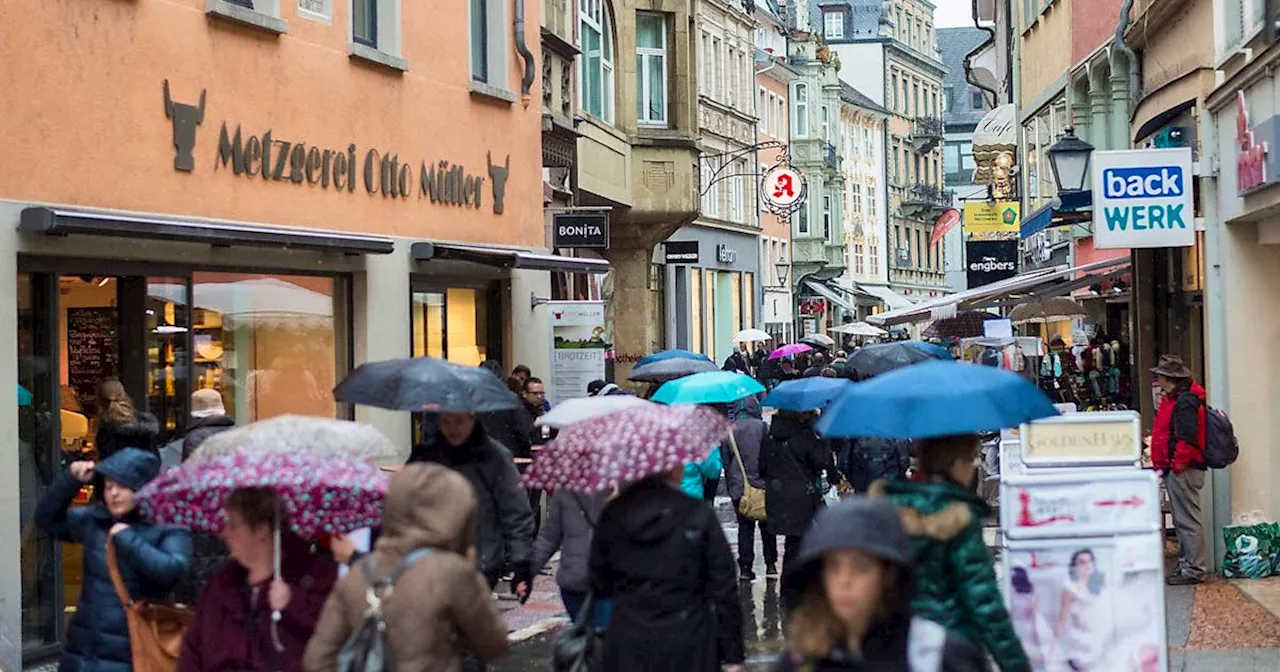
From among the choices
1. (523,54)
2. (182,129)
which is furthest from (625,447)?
(523,54)

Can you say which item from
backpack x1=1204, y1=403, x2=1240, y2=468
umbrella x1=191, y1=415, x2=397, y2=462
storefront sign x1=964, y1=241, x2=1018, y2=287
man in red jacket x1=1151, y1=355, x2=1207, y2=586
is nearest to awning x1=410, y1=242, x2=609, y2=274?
man in red jacket x1=1151, y1=355, x2=1207, y2=586

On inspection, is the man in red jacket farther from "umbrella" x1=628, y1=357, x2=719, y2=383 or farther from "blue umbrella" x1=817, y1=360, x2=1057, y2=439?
"blue umbrella" x1=817, y1=360, x2=1057, y2=439

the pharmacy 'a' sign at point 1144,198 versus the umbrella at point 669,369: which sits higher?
the pharmacy 'a' sign at point 1144,198

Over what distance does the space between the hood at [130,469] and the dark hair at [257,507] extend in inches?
52.6

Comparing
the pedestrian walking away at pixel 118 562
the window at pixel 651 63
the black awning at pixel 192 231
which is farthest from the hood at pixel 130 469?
the window at pixel 651 63

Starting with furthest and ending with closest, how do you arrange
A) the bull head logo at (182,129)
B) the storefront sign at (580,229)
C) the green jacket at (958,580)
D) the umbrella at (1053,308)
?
the umbrella at (1053,308), the storefront sign at (580,229), the bull head logo at (182,129), the green jacket at (958,580)

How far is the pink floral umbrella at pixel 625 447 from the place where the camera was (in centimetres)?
768

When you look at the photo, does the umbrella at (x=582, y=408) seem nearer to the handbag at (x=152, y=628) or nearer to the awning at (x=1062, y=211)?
the handbag at (x=152, y=628)

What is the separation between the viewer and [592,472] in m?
7.79

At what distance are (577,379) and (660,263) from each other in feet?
66.0

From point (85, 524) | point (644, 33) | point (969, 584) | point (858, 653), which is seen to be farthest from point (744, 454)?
point (644, 33)

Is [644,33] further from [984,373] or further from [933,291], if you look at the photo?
[933,291]

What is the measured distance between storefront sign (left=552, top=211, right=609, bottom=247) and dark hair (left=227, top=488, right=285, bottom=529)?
1714cm

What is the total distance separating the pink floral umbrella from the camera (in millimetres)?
7676
